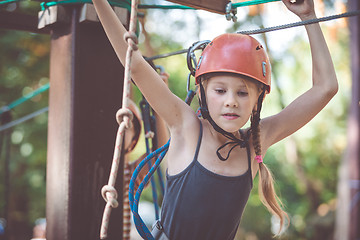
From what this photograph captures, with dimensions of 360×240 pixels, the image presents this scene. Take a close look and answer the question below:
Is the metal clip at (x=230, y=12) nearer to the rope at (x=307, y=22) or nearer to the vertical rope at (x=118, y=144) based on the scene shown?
the rope at (x=307, y=22)

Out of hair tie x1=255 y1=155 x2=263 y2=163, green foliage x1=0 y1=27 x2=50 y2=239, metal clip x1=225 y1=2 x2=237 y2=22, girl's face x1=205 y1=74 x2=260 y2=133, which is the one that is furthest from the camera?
green foliage x1=0 y1=27 x2=50 y2=239

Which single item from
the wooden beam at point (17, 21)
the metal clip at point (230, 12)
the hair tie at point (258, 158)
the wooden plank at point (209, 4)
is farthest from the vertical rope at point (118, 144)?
the wooden beam at point (17, 21)

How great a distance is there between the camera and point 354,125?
273 cm

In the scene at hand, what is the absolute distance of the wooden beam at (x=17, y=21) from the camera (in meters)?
2.66

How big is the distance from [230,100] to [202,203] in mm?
461

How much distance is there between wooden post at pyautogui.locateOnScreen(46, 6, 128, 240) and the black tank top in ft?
1.84

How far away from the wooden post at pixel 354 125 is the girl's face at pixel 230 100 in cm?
110

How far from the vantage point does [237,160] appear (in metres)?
1.88

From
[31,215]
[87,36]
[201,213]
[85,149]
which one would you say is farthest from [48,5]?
[31,215]

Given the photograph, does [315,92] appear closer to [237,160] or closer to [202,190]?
[237,160]

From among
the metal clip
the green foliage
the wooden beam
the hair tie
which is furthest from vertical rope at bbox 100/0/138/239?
the green foliage

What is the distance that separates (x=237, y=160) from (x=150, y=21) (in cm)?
1139

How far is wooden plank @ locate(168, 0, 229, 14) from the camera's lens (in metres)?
1.95

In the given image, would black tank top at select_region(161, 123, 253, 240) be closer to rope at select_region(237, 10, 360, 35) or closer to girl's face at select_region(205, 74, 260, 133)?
girl's face at select_region(205, 74, 260, 133)
